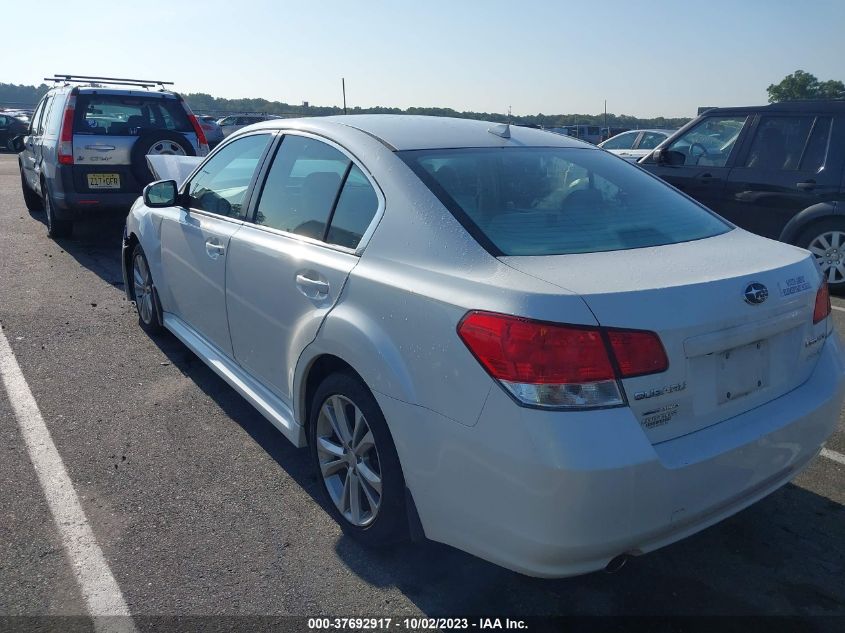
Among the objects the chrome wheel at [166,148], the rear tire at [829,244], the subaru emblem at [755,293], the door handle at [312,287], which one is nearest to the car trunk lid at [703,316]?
the subaru emblem at [755,293]

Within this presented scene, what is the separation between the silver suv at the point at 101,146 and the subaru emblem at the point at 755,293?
737 cm

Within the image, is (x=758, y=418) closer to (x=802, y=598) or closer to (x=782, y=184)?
(x=802, y=598)

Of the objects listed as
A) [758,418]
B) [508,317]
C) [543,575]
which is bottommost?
[543,575]

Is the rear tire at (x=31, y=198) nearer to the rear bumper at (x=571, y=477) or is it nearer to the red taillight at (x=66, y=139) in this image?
the red taillight at (x=66, y=139)

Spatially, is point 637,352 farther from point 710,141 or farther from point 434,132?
point 710,141

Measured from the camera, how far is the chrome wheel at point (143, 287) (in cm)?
546

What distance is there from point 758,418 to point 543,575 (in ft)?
3.03

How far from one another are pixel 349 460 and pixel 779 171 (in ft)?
19.6

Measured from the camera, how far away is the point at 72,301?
6.84 metres

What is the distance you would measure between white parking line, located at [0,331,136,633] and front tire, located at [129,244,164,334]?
997 mm

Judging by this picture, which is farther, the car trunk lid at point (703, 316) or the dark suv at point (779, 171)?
the dark suv at point (779, 171)

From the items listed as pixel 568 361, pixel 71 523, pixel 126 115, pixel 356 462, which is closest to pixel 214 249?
pixel 71 523

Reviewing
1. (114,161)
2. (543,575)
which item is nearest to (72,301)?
(114,161)

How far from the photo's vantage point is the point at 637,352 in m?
2.23
